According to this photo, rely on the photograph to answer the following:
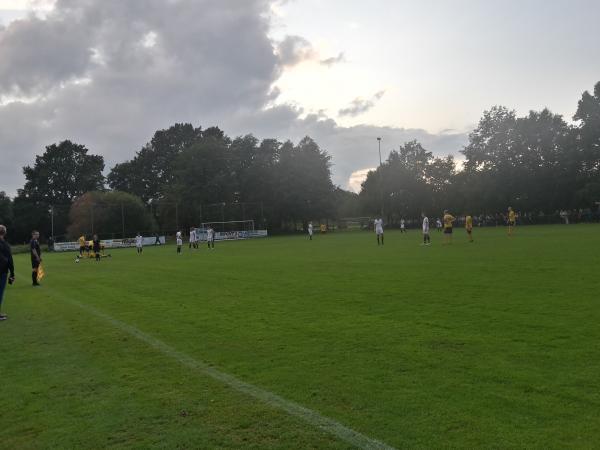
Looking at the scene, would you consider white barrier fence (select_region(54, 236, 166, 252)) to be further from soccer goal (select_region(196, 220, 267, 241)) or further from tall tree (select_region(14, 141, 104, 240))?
tall tree (select_region(14, 141, 104, 240))

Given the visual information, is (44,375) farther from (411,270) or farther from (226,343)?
(411,270)

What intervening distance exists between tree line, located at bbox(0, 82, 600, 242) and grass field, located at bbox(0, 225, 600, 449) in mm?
57393

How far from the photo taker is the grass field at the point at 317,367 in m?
4.07

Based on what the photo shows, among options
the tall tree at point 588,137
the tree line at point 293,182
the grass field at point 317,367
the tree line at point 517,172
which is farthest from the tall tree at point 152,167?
the grass field at point 317,367

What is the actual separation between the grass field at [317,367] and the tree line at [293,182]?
188 feet

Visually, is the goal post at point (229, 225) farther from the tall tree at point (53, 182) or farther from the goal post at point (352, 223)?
the tall tree at point (53, 182)

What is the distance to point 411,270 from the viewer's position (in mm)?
15391

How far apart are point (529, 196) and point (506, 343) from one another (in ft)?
227

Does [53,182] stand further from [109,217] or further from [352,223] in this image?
[352,223]

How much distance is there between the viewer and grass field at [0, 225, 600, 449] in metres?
4.07

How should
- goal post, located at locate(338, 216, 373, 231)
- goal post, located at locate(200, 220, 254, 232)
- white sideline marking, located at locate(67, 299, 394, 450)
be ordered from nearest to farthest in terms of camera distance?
1. white sideline marking, located at locate(67, 299, 394, 450)
2. goal post, located at locate(200, 220, 254, 232)
3. goal post, located at locate(338, 216, 373, 231)

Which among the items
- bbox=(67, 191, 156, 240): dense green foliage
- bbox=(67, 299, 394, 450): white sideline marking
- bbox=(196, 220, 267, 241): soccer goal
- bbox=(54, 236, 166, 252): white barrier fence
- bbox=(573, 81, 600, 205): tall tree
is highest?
bbox=(573, 81, 600, 205): tall tree

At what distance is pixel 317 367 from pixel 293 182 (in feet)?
244

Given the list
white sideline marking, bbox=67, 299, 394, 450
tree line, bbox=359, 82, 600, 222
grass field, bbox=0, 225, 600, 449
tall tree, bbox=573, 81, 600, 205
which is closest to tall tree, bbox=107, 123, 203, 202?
tree line, bbox=359, 82, 600, 222
